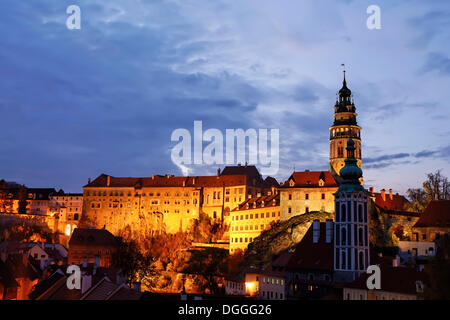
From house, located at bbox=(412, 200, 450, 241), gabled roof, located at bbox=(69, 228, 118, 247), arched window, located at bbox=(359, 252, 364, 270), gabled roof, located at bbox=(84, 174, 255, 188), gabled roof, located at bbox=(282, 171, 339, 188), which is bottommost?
arched window, located at bbox=(359, 252, 364, 270)

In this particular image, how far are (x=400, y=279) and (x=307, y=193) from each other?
37.4 metres

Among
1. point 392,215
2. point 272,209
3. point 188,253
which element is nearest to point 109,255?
point 188,253

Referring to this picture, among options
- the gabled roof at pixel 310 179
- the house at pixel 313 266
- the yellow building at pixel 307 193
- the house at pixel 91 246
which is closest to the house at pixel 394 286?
the house at pixel 313 266

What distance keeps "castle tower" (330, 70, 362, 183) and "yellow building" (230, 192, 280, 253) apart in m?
10.3

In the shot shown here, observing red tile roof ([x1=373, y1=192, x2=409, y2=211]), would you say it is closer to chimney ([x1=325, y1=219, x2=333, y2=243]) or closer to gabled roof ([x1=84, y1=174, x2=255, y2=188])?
chimney ([x1=325, y1=219, x2=333, y2=243])

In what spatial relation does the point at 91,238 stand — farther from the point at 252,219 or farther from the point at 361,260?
the point at 361,260

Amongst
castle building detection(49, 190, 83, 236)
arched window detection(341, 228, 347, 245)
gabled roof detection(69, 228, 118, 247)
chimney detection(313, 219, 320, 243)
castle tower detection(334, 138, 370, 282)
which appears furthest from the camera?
castle building detection(49, 190, 83, 236)

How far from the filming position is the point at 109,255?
71.3 m

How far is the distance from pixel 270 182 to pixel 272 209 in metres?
31.8

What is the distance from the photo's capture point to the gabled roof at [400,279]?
116 ft

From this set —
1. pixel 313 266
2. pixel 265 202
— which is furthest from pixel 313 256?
pixel 265 202

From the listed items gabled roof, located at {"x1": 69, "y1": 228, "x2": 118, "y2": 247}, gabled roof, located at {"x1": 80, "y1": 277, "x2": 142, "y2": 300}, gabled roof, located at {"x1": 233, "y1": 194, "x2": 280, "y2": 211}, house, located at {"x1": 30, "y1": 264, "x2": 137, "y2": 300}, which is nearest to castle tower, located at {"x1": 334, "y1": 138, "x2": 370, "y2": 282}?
house, located at {"x1": 30, "y1": 264, "x2": 137, "y2": 300}

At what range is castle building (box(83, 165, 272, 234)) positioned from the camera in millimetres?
106938
